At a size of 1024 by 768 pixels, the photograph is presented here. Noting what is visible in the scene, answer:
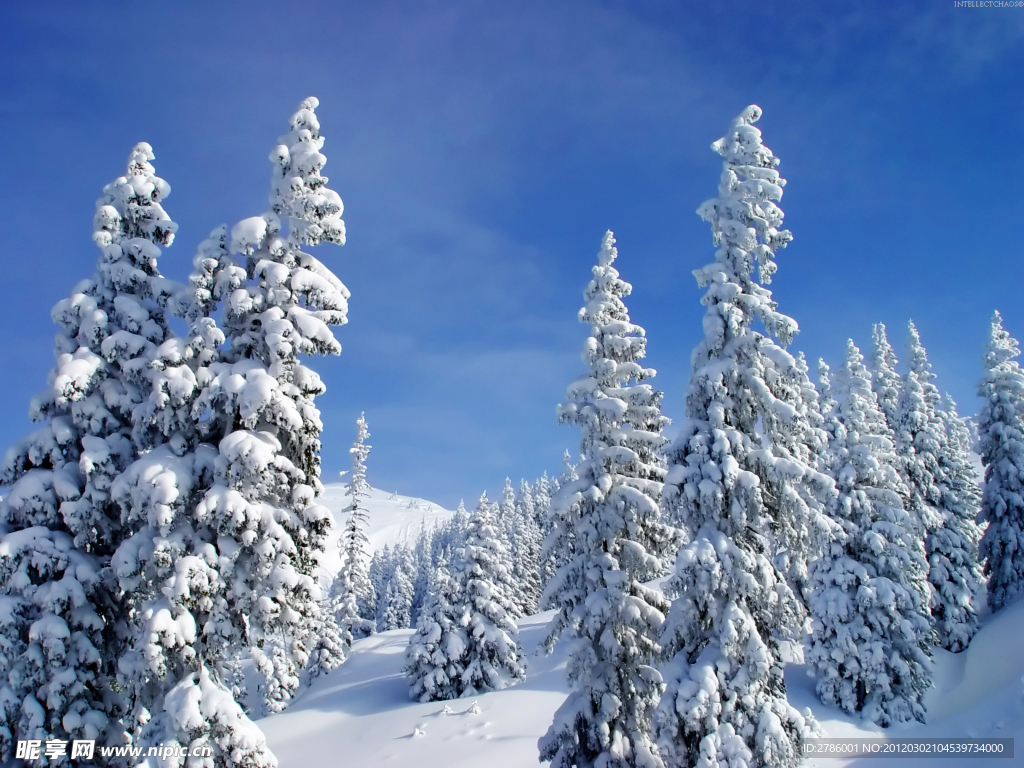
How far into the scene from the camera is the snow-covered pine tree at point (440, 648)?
3334cm

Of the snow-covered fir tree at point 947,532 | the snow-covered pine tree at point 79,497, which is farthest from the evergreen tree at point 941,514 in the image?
the snow-covered pine tree at point 79,497

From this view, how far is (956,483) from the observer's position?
38.8m

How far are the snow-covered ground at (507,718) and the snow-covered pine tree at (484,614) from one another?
5.62ft

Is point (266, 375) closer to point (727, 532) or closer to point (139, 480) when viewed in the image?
point (139, 480)

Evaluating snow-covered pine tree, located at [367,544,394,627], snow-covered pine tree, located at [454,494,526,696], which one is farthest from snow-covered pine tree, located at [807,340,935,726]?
snow-covered pine tree, located at [367,544,394,627]

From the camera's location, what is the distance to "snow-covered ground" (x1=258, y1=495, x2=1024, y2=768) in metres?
23.7

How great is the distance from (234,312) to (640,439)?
1093 centimetres

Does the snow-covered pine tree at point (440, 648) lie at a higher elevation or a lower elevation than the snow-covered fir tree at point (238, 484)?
lower

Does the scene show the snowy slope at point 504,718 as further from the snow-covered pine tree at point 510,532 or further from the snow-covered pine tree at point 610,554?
the snow-covered pine tree at point 510,532

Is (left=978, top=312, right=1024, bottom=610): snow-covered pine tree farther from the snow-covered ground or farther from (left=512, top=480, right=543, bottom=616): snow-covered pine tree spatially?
(left=512, top=480, right=543, bottom=616): snow-covered pine tree

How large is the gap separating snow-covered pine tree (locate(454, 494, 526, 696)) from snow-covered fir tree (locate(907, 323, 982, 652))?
23.7 metres

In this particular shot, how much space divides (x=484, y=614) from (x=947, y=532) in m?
27.2

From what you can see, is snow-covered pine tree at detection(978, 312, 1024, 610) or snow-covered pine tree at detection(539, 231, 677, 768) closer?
snow-covered pine tree at detection(539, 231, 677, 768)

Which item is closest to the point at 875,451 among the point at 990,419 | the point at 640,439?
the point at 990,419
